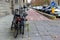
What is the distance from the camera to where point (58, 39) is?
9.45 metres

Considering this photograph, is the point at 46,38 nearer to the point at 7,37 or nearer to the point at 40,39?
the point at 40,39

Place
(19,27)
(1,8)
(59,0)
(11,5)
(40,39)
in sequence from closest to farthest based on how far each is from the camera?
(40,39) < (19,27) < (1,8) < (11,5) < (59,0)

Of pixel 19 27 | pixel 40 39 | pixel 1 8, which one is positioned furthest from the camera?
pixel 1 8

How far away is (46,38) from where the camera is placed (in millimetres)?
9633

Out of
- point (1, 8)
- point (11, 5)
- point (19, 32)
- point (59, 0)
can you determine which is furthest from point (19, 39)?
point (59, 0)

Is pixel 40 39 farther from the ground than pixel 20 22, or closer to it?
closer to it

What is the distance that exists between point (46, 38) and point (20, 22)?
61.7 inches

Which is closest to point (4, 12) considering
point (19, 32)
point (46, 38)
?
Answer: point (19, 32)

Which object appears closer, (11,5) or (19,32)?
(19,32)

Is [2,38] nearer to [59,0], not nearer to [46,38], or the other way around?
[46,38]

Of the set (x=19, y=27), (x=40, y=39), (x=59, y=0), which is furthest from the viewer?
(x=59, y=0)

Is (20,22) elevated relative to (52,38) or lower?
elevated

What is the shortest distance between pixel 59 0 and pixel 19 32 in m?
59.6

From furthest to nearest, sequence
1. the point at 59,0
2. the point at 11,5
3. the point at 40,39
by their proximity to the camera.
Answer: the point at 59,0
the point at 11,5
the point at 40,39
